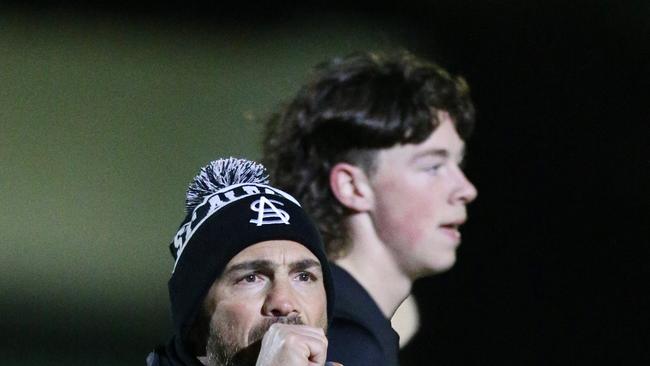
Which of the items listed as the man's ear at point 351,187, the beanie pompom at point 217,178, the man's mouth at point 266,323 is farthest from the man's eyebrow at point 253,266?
the man's ear at point 351,187

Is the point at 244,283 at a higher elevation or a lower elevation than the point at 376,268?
higher

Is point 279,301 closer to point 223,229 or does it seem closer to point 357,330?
point 223,229

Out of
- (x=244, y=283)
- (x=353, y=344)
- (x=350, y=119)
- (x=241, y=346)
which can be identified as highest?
(x=350, y=119)

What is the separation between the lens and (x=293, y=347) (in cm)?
240

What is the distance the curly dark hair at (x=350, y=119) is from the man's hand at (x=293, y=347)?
1.33 m

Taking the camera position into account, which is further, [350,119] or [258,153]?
[258,153]

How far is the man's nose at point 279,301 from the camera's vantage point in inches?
99.6

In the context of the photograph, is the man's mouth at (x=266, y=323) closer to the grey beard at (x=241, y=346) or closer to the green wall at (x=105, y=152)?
the grey beard at (x=241, y=346)

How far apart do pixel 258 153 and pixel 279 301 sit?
2478 millimetres

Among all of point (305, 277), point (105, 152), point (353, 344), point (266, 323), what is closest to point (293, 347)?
point (266, 323)

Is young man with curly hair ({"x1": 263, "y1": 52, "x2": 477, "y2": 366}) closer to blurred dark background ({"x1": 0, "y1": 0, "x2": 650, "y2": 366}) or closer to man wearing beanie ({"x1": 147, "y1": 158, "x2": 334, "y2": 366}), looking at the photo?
man wearing beanie ({"x1": 147, "y1": 158, "x2": 334, "y2": 366})

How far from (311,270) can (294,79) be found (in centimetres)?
283

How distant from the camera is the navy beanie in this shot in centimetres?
261

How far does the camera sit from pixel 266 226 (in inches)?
103
